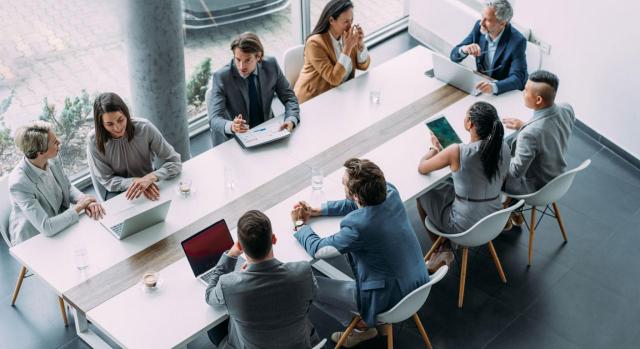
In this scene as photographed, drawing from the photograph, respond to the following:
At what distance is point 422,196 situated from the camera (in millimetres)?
5359

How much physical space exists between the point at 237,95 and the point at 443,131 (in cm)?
150

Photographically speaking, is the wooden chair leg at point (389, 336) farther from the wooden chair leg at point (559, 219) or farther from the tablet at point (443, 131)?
the wooden chair leg at point (559, 219)

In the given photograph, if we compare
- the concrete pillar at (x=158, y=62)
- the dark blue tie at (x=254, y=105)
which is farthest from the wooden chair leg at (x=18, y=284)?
the dark blue tie at (x=254, y=105)

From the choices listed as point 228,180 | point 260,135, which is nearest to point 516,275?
point 260,135

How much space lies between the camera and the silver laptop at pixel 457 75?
5.82 metres

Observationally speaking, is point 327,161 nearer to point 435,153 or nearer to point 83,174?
point 435,153

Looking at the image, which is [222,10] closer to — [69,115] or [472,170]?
[69,115]

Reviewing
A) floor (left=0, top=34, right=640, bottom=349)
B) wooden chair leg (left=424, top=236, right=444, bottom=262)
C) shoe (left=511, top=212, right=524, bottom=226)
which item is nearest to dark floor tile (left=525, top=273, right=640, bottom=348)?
floor (left=0, top=34, right=640, bottom=349)

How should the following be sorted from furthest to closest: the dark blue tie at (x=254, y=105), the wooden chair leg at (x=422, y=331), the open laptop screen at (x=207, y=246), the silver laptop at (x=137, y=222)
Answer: the dark blue tie at (x=254, y=105)
the wooden chair leg at (x=422, y=331)
the silver laptop at (x=137, y=222)
the open laptop screen at (x=207, y=246)

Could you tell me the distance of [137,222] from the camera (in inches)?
175

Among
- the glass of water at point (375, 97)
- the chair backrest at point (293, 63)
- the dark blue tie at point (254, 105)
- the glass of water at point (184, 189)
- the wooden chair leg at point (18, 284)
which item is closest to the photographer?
the glass of water at point (184, 189)

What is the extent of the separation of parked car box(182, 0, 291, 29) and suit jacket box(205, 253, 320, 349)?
3358 mm

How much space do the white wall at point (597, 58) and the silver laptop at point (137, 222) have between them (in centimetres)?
411

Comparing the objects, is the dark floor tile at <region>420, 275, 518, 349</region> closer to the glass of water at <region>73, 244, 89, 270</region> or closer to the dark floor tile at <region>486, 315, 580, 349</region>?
the dark floor tile at <region>486, 315, 580, 349</region>
